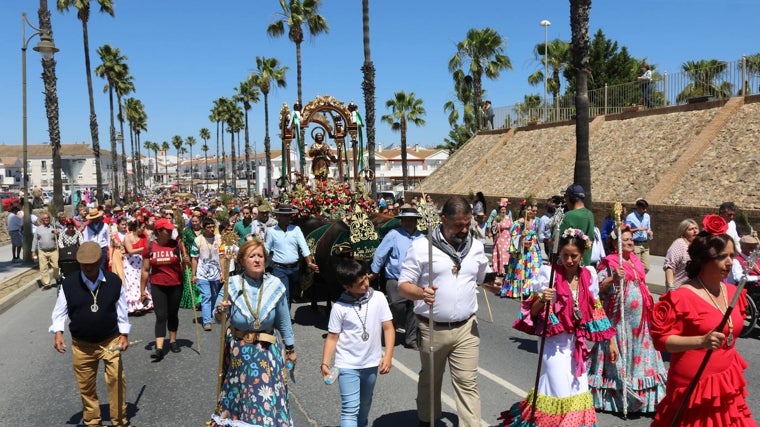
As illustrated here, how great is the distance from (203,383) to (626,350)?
4.50 meters

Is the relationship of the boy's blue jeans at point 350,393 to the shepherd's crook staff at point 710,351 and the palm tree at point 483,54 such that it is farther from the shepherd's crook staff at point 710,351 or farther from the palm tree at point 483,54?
A: the palm tree at point 483,54

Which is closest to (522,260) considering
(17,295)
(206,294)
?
(206,294)

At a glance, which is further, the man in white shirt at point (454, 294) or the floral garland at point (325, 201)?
the floral garland at point (325, 201)

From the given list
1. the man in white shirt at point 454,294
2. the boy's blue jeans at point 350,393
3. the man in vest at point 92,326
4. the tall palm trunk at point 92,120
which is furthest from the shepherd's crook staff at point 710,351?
the tall palm trunk at point 92,120

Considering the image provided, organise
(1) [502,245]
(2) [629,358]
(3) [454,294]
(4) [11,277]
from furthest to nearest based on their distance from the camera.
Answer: (4) [11,277]
(1) [502,245]
(2) [629,358]
(3) [454,294]

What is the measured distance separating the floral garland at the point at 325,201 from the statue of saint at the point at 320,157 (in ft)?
30.2

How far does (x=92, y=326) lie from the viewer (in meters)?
5.49

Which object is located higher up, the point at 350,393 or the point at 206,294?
the point at 350,393

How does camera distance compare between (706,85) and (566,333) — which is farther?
(706,85)

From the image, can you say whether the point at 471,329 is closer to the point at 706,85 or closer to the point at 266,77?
the point at 706,85

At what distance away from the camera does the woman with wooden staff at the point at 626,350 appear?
5.84m

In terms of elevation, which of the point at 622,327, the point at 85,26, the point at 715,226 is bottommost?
the point at 622,327

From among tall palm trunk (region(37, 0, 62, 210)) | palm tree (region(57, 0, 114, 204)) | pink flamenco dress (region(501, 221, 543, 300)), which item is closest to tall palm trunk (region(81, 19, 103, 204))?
palm tree (region(57, 0, 114, 204))

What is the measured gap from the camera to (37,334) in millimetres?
9984
